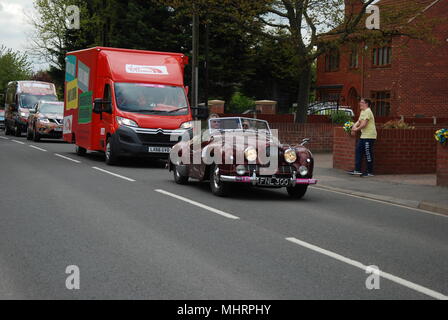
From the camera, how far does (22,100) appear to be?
3669 centimetres

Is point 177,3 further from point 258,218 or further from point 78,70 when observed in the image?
point 258,218

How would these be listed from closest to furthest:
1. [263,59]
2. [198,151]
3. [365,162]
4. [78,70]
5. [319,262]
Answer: [319,262], [198,151], [365,162], [78,70], [263,59]

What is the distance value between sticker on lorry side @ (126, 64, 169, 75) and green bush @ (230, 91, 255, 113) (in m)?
29.5

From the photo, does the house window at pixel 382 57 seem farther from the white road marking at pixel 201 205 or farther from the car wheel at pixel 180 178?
the white road marking at pixel 201 205

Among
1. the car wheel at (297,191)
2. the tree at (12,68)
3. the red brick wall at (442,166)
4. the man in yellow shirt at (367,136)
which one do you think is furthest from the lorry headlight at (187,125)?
the tree at (12,68)

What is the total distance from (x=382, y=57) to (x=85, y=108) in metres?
28.6

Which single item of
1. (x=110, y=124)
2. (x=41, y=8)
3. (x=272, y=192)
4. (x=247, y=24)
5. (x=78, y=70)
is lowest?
(x=272, y=192)

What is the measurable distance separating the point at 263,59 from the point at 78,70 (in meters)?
25.9

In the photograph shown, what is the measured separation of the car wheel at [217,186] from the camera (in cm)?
1176

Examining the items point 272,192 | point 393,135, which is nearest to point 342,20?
point 393,135

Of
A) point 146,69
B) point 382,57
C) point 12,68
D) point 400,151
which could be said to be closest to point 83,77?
point 146,69

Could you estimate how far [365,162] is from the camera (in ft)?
56.6

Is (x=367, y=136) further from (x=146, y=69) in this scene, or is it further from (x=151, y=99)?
(x=146, y=69)

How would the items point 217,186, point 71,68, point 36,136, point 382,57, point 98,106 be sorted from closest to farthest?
point 217,186
point 98,106
point 71,68
point 36,136
point 382,57
